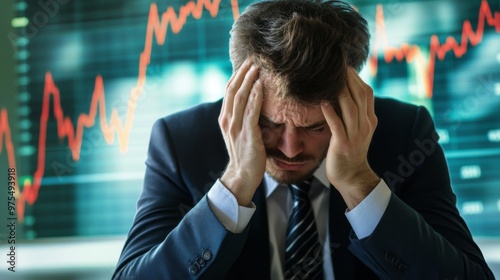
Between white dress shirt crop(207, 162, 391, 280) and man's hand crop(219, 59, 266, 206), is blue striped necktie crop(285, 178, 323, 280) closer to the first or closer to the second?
white dress shirt crop(207, 162, 391, 280)

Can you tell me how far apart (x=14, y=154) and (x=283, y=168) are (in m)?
1.23

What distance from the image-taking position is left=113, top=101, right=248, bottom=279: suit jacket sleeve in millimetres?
1246

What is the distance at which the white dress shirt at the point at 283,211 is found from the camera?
1239 mm

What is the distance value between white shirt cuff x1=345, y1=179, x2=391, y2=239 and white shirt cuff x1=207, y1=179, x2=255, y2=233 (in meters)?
0.20

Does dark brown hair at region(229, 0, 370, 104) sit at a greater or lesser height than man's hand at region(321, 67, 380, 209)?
greater

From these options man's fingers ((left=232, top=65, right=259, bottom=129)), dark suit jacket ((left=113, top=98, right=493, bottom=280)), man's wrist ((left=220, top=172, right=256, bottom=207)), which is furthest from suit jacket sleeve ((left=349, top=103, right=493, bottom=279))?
man's fingers ((left=232, top=65, right=259, bottom=129))

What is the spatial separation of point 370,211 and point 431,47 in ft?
3.22

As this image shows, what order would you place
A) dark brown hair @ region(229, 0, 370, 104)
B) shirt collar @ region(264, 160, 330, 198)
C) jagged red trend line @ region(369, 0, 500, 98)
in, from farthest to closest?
jagged red trend line @ region(369, 0, 500, 98), shirt collar @ region(264, 160, 330, 198), dark brown hair @ region(229, 0, 370, 104)

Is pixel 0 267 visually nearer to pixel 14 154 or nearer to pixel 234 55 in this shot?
pixel 14 154

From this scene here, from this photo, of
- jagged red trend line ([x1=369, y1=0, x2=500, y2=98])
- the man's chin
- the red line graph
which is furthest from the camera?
the red line graph

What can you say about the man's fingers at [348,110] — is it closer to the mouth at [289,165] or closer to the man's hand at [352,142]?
the man's hand at [352,142]

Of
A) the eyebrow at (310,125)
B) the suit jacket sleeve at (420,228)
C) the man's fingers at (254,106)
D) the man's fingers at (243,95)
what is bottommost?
the suit jacket sleeve at (420,228)

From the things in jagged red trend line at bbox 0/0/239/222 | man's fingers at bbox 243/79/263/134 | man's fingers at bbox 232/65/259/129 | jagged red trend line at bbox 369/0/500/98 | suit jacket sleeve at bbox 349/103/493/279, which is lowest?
suit jacket sleeve at bbox 349/103/493/279

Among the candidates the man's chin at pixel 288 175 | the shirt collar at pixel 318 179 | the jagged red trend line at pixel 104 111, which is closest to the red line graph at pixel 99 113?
the jagged red trend line at pixel 104 111
